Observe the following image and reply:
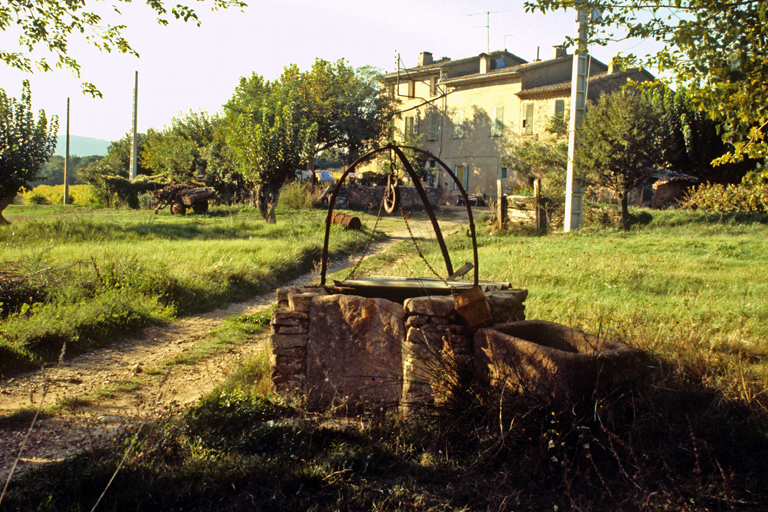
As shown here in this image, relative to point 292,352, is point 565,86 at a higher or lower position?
higher

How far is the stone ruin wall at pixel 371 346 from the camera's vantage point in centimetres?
416

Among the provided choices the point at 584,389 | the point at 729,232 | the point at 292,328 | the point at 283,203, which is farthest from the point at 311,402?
the point at 283,203

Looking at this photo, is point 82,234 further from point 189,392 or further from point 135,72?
point 135,72

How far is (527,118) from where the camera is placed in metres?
29.9

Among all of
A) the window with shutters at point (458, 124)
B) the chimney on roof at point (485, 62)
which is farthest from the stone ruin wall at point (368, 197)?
the chimney on roof at point (485, 62)

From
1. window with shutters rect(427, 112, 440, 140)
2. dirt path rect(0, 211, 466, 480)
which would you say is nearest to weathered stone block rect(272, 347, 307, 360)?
dirt path rect(0, 211, 466, 480)

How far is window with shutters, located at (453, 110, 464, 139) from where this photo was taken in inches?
1335

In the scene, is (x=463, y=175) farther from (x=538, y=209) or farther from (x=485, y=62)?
(x=538, y=209)

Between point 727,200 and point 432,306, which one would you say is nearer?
point 432,306

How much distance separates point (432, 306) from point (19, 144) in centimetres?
1560

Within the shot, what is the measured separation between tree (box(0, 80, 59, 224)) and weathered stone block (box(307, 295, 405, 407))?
13774mm

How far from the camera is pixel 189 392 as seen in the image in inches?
207

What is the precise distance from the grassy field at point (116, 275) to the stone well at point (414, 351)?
2.98 meters

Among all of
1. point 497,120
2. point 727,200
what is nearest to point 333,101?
point 497,120
